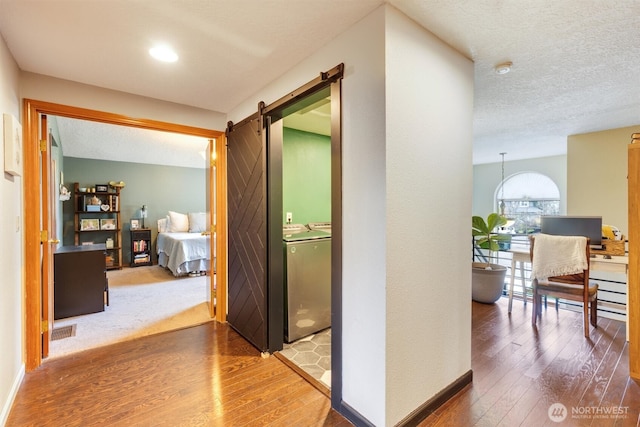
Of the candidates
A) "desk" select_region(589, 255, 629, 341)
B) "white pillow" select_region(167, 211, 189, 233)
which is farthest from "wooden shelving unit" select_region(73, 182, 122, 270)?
"desk" select_region(589, 255, 629, 341)

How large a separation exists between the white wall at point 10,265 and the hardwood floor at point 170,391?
172 mm

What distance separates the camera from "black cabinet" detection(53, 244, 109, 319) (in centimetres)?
342

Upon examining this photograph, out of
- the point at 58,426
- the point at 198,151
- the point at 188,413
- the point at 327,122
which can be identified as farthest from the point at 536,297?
the point at 198,151

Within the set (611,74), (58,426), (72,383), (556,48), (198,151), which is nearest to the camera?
(58,426)

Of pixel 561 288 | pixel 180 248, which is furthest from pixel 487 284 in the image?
pixel 180 248

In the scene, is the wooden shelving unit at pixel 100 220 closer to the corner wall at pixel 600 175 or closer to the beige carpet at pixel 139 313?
the beige carpet at pixel 139 313

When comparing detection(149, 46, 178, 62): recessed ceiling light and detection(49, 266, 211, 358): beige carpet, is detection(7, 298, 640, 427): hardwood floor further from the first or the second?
detection(149, 46, 178, 62): recessed ceiling light

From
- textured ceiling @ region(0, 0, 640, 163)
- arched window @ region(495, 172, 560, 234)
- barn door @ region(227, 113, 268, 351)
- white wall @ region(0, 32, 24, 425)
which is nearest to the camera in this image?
textured ceiling @ region(0, 0, 640, 163)

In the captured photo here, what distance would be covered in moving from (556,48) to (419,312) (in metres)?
1.92

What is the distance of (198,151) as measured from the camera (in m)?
5.62

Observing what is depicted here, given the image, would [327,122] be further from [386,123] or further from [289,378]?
[289,378]

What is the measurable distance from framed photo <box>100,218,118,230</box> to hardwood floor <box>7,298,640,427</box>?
176 inches

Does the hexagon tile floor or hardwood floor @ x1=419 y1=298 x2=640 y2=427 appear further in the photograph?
the hexagon tile floor

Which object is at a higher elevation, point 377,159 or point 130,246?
point 377,159
